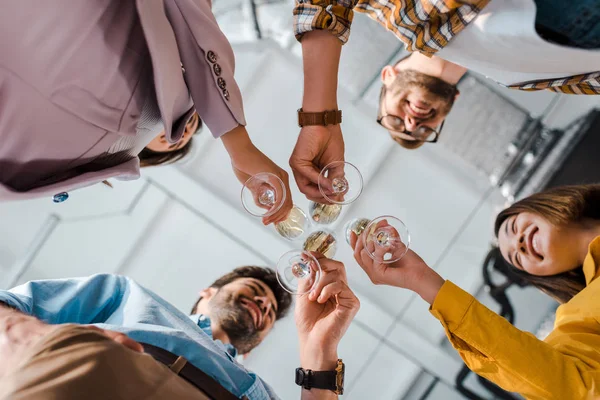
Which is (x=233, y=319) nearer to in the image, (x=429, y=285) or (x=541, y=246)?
(x=429, y=285)

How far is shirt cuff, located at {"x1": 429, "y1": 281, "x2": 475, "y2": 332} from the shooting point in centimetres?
138

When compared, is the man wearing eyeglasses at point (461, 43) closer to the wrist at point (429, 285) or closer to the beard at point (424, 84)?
the wrist at point (429, 285)

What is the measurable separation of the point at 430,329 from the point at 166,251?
71.7 inches

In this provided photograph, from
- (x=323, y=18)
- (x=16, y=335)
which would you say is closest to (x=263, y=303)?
(x=323, y=18)

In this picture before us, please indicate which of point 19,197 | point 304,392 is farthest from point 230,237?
point 19,197

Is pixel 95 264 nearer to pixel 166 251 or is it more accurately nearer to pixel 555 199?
pixel 166 251

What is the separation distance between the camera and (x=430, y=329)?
294 centimetres

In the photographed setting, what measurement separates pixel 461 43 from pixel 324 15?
1.27 feet

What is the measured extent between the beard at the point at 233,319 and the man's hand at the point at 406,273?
1.09 meters

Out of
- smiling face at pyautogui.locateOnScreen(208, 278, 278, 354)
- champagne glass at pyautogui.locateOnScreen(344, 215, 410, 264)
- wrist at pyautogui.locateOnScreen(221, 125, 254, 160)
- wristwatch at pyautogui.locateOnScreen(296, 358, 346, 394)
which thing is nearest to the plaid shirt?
wrist at pyautogui.locateOnScreen(221, 125, 254, 160)

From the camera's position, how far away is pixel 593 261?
1725 mm

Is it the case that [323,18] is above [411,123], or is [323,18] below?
below

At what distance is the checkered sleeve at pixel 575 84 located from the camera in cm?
116

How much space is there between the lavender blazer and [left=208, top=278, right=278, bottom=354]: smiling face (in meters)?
1.47
